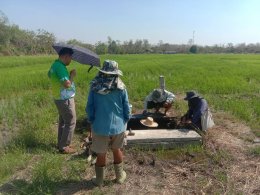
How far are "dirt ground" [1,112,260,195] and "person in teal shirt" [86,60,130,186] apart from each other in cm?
35

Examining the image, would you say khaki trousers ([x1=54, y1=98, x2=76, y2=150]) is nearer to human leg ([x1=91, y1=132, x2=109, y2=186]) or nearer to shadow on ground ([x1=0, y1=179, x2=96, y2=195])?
shadow on ground ([x1=0, y1=179, x2=96, y2=195])

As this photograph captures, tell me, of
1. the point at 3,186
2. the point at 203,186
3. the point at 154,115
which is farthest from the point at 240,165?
the point at 3,186

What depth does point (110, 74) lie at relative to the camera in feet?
13.2

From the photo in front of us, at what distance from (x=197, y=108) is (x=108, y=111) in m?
2.36

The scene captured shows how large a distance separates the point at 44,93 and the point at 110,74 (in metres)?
5.97

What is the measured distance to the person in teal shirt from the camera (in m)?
4.03

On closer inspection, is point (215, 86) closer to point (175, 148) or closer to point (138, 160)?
point (175, 148)

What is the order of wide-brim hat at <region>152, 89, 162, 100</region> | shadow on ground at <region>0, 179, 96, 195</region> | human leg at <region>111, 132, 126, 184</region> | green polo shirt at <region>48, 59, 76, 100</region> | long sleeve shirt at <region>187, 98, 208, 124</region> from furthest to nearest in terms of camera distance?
wide-brim hat at <region>152, 89, 162, 100</region> < long sleeve shirt at <region>187, 98, 208, 124</region> < green polo shirt at <region>48, 59, 76, 100</region> < human leg at <region>111, 132, 126, 184</region> < shadow on ground at <region>0, 179, 96, 195</region>

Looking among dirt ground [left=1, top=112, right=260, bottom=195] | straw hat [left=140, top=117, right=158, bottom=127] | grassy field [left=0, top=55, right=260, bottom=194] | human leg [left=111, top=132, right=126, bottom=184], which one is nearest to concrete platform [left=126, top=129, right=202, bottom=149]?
dirt ground [left=1, top=112, right=260, bottom=195]

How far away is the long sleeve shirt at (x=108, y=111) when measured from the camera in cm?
408

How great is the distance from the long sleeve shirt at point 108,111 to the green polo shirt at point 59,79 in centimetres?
120

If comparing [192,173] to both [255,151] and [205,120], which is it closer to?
[255,151]

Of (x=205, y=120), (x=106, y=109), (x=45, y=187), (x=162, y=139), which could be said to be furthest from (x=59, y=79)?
(x=205, y=120)

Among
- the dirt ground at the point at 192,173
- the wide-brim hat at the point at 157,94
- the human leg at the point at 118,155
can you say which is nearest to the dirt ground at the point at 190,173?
the dirt ground at the point at 192,173
